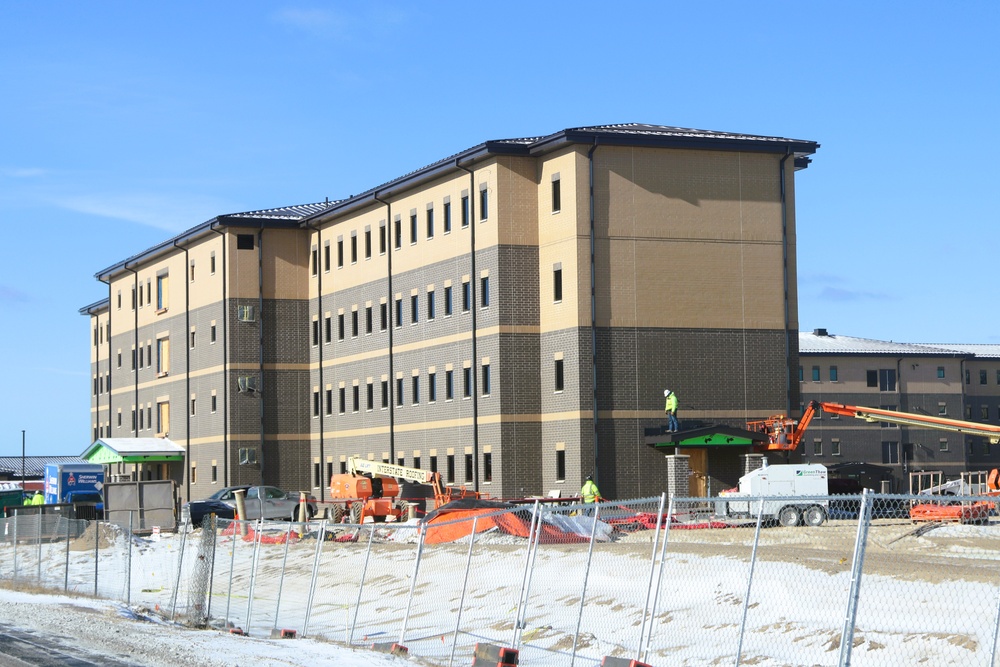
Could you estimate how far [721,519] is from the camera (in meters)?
43.4

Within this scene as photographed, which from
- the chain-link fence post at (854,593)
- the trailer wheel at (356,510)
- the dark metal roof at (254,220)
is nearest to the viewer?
the chain-link fence post at (854,593)

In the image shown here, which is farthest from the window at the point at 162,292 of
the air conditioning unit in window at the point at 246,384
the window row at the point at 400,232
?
the window row at the point at 400,232

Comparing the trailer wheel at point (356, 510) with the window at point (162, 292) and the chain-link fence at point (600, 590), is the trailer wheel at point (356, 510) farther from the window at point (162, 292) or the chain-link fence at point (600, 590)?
the window at point (162, 292)

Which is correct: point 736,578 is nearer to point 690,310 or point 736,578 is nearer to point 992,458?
point 690,310

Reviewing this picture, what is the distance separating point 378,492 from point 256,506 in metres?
6.26

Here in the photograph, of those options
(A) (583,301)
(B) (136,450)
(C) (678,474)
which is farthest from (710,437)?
(B) (136,450)

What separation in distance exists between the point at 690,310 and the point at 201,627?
31880 mm

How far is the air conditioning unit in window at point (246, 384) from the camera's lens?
226 feet

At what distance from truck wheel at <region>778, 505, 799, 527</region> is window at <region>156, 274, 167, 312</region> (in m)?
43.1

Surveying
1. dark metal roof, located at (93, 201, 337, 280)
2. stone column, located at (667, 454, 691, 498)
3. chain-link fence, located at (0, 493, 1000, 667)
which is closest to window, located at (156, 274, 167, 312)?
dark metal roof, located at (93, 201, 337, 280)

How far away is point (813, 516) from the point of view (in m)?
44.1

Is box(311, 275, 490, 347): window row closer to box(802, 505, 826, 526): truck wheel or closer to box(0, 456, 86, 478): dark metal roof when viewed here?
box(802, 505, 826, 526): truck wheel

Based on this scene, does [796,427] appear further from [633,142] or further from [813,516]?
[633,142]

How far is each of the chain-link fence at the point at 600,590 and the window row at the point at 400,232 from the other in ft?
61.5
